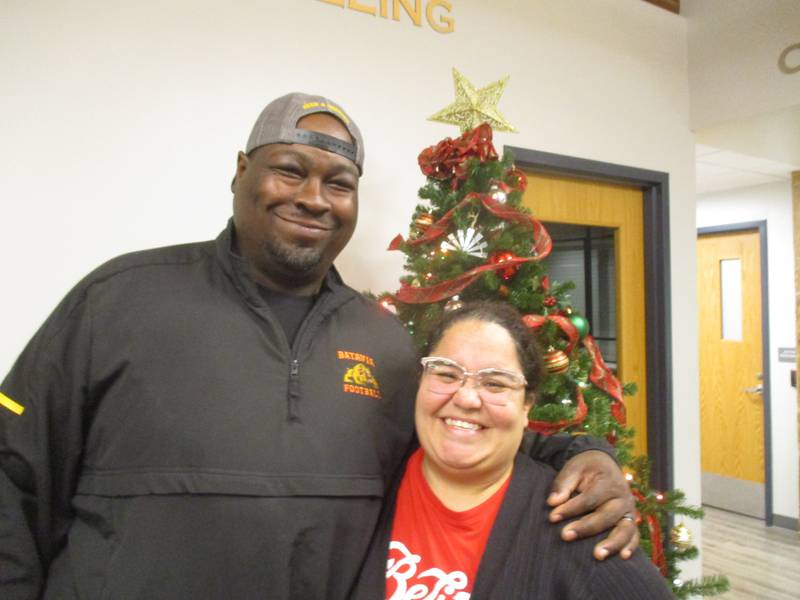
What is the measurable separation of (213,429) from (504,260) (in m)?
0.93

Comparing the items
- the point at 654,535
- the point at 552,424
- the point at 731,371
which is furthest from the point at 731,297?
the point at 552,424

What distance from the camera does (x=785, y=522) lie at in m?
4.55

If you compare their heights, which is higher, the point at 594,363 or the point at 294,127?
the point at 294,127

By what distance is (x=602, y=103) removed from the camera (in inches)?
107

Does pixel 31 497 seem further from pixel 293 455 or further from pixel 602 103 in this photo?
pixel 602 103

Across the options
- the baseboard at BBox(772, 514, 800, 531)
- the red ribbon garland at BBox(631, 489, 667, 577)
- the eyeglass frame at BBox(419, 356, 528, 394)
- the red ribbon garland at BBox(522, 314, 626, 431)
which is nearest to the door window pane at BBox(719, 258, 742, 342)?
the baseboard at BBox(772, 514, 800, 531)

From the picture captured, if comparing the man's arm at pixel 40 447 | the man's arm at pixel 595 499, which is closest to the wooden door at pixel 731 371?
the man's arm at pixel 595 499

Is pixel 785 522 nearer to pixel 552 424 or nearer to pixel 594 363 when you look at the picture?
pixel 594 363

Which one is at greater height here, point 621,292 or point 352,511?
point 621,292

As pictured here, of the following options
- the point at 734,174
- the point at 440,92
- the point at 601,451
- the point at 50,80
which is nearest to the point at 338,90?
the point at 440,92

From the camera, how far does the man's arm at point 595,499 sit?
3.35ft

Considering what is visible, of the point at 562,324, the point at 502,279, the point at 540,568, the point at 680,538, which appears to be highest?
the point at 502,279

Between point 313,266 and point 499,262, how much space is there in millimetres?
631

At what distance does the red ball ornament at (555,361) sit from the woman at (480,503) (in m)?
0.45
